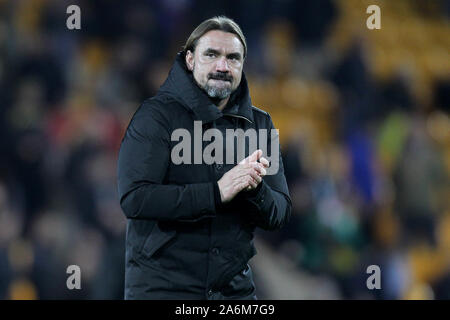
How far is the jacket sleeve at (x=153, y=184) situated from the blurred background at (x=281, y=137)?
1.23 metres

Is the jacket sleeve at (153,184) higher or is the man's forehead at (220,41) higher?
the man's forehead at (220,41)

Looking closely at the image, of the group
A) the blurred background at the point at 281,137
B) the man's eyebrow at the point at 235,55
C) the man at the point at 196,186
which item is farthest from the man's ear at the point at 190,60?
the blurred background at the point at 281,137

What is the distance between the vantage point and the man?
1889 millimetres

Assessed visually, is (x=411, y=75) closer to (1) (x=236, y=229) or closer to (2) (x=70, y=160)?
(2) (x=70, y=160)

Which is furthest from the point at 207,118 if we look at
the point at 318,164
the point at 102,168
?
the point at 318,164

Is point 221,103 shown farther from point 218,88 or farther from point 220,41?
point 220,41

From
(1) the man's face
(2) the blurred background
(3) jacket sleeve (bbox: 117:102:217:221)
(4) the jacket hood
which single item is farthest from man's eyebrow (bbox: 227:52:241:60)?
(2) the blurred background

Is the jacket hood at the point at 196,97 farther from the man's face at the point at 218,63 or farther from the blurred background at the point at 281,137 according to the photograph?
the blurred background at the point at 281,137

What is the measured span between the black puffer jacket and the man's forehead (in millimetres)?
104

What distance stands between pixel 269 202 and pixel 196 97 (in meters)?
0.36

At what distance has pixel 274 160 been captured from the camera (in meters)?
2.18

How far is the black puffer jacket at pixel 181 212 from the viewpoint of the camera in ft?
6.19

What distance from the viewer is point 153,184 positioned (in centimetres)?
190

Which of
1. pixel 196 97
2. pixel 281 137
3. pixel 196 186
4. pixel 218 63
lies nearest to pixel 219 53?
pixel 218 63
